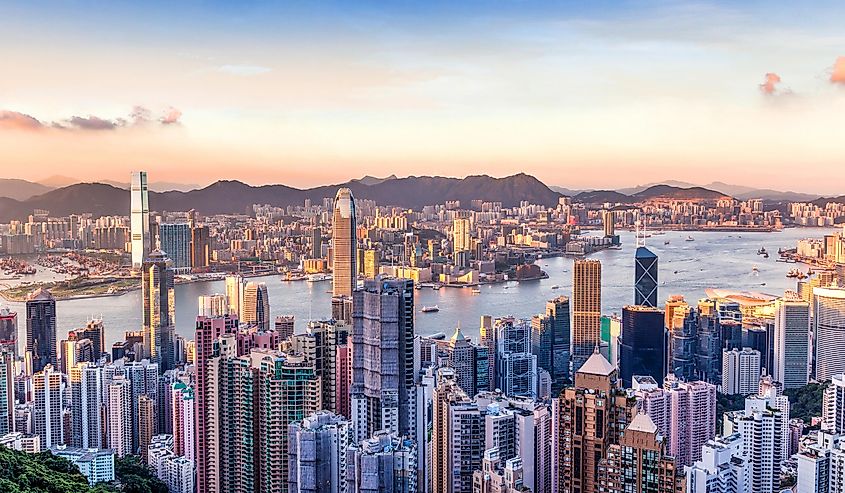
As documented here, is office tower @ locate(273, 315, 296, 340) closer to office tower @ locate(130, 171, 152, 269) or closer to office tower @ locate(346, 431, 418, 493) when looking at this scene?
office tower @ locate(130, 171, 152, 269)

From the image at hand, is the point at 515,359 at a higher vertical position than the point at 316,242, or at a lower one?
lower

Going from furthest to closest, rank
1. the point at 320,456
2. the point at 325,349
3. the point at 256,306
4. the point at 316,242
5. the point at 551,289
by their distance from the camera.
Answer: the point at 316,242
the point at 551,289
the point at 256,306
the point at 325,349
the point at 320,456

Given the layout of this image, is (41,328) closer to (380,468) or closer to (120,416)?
(120,416)

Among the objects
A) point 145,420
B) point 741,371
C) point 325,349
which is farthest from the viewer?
point 741,371

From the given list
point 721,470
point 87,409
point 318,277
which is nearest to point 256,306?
point 318,277

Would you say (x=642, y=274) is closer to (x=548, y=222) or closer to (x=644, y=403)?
(x=548, y=222)

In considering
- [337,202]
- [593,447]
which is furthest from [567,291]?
[593,447]
